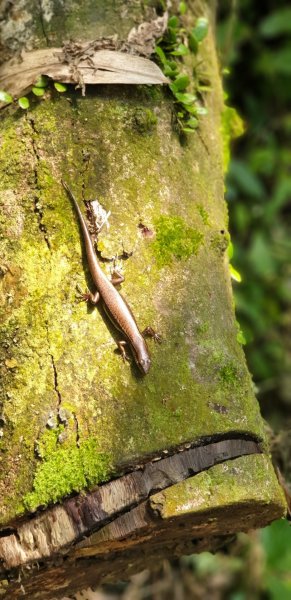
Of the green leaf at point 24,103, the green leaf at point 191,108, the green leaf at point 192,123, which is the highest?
the green leaf at point 24,103

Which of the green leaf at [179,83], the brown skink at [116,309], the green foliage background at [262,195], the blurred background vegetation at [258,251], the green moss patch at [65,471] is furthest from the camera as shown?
the green foliage background at [262,195]

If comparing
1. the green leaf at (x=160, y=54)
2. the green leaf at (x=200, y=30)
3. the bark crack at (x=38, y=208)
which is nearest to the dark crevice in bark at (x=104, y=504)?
the bark crack at (x=38, y=208)

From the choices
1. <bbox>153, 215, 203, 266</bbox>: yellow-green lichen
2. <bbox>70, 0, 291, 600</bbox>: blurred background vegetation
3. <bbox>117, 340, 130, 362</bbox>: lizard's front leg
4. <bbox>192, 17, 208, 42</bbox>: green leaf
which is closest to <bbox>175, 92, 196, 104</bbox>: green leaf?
<bbox>192, 17, 208, 42</bbox>: green leaf

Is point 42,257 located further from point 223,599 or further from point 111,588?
point 223,599

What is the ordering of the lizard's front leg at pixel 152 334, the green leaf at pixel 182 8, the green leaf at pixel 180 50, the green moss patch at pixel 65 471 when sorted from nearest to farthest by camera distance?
1. the green moss patch at pixel 65 471
2. the lizard's front leg at pixel 152 334
3. the green leaf at pixel 180 50
4. the green leaf at pixel 182 8

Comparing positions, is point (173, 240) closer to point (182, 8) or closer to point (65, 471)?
point (65, 471)

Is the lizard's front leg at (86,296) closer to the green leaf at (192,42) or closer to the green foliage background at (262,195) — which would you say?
the green leaf at (192,42)
